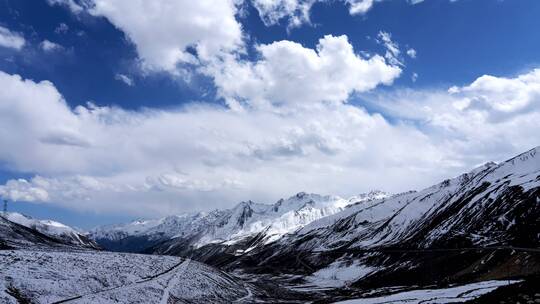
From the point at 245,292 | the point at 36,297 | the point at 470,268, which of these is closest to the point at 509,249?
the point at 470,268

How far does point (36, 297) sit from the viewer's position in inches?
2662

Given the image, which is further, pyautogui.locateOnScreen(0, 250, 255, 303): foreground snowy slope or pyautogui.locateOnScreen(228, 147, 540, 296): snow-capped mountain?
pyautogui.locateOnScreen(228, 147, 540, 296): snow-capped mountain

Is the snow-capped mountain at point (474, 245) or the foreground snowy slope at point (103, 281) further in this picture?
the snow-capped mountain at point (474, 245)

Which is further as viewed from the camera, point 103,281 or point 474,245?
point 474,245

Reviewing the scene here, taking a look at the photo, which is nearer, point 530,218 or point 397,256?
point 530,218

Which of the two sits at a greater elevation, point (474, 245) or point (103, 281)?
point (474, 245)

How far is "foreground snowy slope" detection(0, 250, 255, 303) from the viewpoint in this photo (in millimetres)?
71000

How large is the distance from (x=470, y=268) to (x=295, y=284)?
83526 millimetres

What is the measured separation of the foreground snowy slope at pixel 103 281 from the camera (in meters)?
71.0

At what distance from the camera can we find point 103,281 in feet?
289

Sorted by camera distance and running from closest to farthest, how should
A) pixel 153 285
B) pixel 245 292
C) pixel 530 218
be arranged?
pixel 153 285 → pixel 245 292 → pixel 530 218

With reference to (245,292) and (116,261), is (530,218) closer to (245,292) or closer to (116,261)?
(245,292)

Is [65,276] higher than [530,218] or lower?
lower

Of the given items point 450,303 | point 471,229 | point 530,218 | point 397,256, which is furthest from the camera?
point 397,256
